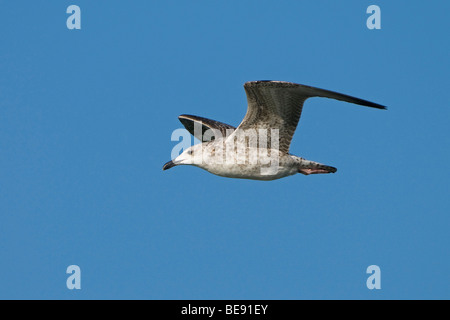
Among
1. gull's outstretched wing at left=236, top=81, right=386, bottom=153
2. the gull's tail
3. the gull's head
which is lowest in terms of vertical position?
the gull's tail

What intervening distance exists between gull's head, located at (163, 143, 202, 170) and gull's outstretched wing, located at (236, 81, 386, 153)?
1246mm

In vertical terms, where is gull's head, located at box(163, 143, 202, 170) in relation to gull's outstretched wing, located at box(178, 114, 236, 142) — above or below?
below

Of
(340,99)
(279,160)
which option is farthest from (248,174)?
(340,99)

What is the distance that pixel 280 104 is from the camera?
14141 millimetres

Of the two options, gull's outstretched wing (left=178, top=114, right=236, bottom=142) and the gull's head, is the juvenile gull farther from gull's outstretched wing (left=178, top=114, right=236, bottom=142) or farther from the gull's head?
gull's outstretched wing (left=178, top=114, right=236, bottom=142)

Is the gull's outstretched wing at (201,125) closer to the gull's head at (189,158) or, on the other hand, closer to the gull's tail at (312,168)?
the gull's head at (189,158)

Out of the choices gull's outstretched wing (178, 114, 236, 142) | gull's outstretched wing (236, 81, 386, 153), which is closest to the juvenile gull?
gull's outstretched wing (236, 81, 386, 153)

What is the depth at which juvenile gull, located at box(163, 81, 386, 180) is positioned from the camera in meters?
14.0

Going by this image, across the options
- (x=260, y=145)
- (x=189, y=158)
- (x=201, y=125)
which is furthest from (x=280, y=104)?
(x=201, y=125)

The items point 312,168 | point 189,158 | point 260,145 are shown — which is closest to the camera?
point 260,145

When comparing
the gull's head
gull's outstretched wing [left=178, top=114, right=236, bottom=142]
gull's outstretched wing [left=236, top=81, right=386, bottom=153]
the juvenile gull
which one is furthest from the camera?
gull's outstretched wing [left=178, top=114, right=236, bottom=142]

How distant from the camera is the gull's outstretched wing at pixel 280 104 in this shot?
1328 centimetres

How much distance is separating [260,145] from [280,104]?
1137 millimetres

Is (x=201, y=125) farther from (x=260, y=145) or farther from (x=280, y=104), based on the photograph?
(x=280, y=104)
